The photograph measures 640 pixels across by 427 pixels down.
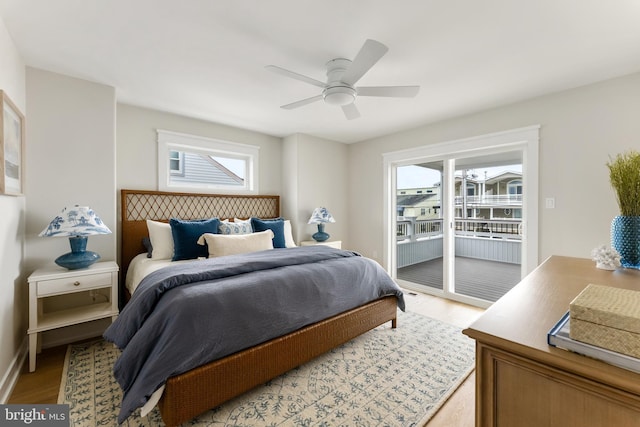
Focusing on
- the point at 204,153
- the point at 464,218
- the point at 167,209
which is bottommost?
the point at 464,218

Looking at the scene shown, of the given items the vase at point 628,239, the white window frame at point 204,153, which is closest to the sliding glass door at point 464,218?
the vase at point 628,239

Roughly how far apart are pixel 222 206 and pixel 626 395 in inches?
156

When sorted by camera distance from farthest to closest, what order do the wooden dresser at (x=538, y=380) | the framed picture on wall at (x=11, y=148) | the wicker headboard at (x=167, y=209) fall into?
the wicker headboard at (x=167, y=209), the framed picture on wall at (x=11, y=148), the wooden dresser at (x=538, y=380)

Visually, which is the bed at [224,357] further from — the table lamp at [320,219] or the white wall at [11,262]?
the table lamp at [320,219]

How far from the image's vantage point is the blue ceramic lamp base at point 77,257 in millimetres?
2248

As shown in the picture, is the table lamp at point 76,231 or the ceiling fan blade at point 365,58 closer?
the ceiling fan blade at point 365,58

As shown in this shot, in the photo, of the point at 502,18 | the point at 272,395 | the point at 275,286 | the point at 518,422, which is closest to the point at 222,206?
the point at 275,286

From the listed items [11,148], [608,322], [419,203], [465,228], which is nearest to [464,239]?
[465,228]

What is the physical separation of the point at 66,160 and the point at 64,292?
46.7 inches

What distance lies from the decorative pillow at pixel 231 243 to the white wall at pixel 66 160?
93cm

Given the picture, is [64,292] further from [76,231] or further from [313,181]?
[313,181]

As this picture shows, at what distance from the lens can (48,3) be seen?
5.46 feet

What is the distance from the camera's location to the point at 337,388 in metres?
1.90

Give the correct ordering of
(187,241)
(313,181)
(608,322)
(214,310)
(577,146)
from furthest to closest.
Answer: (313,181) < (187,241) < (577,146) < (214,310) < (608,322)
